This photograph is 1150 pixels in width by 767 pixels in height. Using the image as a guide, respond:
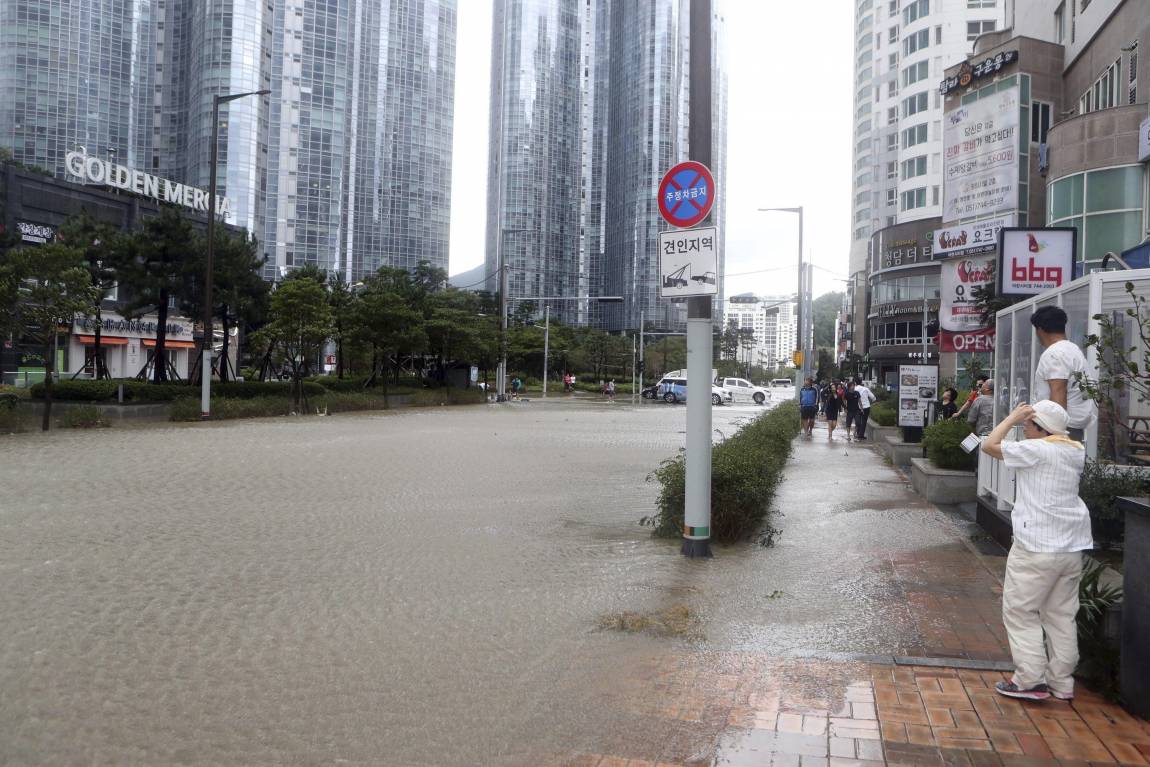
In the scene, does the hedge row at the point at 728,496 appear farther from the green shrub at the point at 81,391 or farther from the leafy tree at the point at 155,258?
the leafy tree at the point at 155,258

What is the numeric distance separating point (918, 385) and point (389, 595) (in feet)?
49.6

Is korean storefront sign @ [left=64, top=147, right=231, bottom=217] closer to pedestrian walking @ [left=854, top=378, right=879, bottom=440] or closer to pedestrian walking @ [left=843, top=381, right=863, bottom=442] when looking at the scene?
pedestrian walking @ [left=843, top=381, right=863, bottom=442]

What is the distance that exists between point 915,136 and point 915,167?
2.51m

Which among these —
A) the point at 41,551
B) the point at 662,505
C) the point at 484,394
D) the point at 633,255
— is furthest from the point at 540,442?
the point at 633,255

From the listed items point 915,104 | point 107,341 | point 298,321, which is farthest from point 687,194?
point 915,104

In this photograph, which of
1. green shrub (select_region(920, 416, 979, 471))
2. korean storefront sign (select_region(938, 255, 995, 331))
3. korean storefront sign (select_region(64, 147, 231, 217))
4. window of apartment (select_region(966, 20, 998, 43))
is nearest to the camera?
green shrub (select_region(920, 416, 979, 471))

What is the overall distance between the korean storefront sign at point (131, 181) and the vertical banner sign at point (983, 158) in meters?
34.1

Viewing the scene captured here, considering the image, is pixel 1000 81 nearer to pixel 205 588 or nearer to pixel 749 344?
pixel 205 588

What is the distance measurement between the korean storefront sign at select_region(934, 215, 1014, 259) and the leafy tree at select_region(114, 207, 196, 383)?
2300 cm

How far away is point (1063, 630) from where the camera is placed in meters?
4.31

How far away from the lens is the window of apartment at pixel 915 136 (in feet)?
208

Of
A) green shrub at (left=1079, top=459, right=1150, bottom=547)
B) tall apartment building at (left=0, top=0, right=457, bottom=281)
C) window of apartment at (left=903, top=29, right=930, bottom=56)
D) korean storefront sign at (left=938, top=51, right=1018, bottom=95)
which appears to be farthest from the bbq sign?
window of apartment at (left=903, top=29, right=930, bottom=56)

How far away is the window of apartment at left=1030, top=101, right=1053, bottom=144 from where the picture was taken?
2564cm

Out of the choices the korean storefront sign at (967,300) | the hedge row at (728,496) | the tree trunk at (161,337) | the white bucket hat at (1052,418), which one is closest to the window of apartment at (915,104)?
the korean storefront sign at (967,300)
